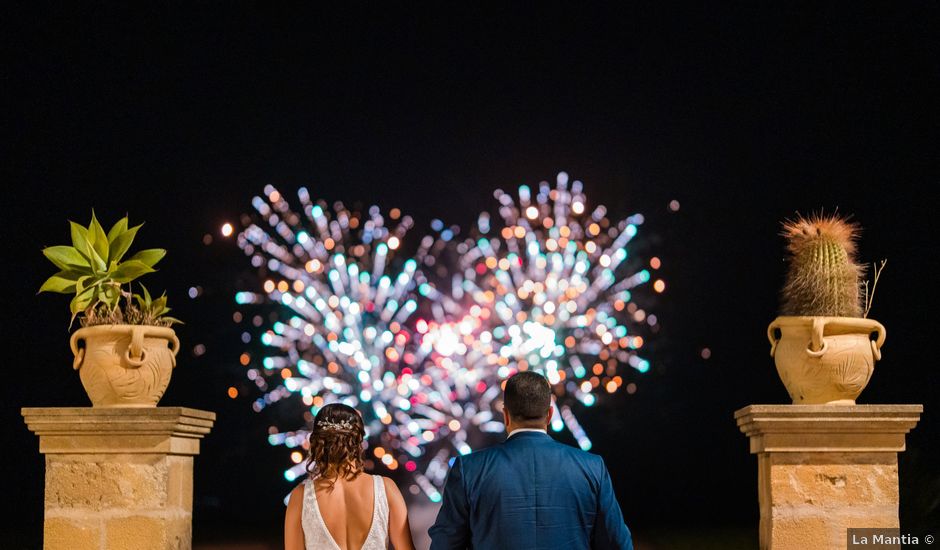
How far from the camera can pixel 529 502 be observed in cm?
282

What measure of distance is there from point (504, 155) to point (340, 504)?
12.8 meters

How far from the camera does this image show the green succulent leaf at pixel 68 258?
4965 mm

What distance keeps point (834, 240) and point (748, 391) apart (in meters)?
10.9

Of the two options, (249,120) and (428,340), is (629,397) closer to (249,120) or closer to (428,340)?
(428,340)

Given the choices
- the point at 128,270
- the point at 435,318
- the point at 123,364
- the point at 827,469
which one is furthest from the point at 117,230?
the point at 435,318

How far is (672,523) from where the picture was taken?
14672 millimetres

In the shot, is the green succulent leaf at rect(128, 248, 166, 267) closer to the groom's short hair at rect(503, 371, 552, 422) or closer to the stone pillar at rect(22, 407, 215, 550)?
the stone pillar at rect(22, 407, 215, 550)

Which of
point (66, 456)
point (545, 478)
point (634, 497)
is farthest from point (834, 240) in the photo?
point (634, 497)

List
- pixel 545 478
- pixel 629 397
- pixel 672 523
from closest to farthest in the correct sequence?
pixel 545 478
pixel 672 523
pixel 629 397

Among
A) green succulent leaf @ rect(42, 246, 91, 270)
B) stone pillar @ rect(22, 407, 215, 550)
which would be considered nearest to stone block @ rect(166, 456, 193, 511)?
stone pillar @ rect(22, 407, 215, 550)

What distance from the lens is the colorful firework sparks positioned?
14.9 meters

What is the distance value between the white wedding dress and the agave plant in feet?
6.56

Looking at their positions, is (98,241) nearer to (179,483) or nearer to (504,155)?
(179,483)

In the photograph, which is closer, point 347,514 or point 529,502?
point 529,502
